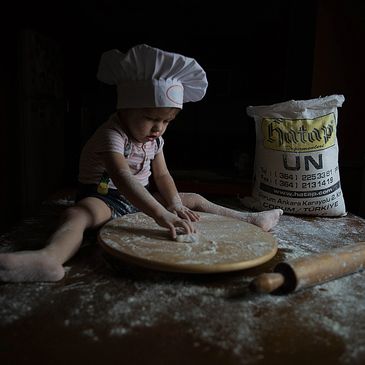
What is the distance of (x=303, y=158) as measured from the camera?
4.41 feet

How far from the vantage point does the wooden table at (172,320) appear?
→ 562 millimetres

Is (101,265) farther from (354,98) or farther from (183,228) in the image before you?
(354,98)

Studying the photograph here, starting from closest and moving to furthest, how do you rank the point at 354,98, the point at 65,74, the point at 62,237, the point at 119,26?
the point at 62,237 → the point at 354,98 → the point at 119,26 → the point at 65,74

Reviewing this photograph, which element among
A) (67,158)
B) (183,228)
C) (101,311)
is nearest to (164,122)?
(183,228)

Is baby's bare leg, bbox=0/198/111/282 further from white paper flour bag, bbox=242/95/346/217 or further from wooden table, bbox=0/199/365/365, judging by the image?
white paper flour bag, bbox=242/95/346/217

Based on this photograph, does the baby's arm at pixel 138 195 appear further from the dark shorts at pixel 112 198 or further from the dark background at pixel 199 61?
the dark background at pixel 199 61

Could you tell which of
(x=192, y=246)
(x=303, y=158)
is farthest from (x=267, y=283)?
(x=303, y=158)

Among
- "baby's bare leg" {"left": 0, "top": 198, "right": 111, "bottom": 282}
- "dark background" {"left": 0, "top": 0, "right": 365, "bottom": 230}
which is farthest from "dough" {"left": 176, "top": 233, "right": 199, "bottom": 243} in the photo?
"dark background" {"left": 0, "top": 0, "right": 365, "bottom": 230}

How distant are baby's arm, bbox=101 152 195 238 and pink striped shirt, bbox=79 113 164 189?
0.04m

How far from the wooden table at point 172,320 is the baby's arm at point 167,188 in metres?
0.27

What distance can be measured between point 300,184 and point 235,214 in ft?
0.95

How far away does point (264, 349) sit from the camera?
58cm

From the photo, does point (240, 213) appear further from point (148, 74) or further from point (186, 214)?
point (148, 74)

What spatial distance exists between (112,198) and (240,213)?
1.26 feet
